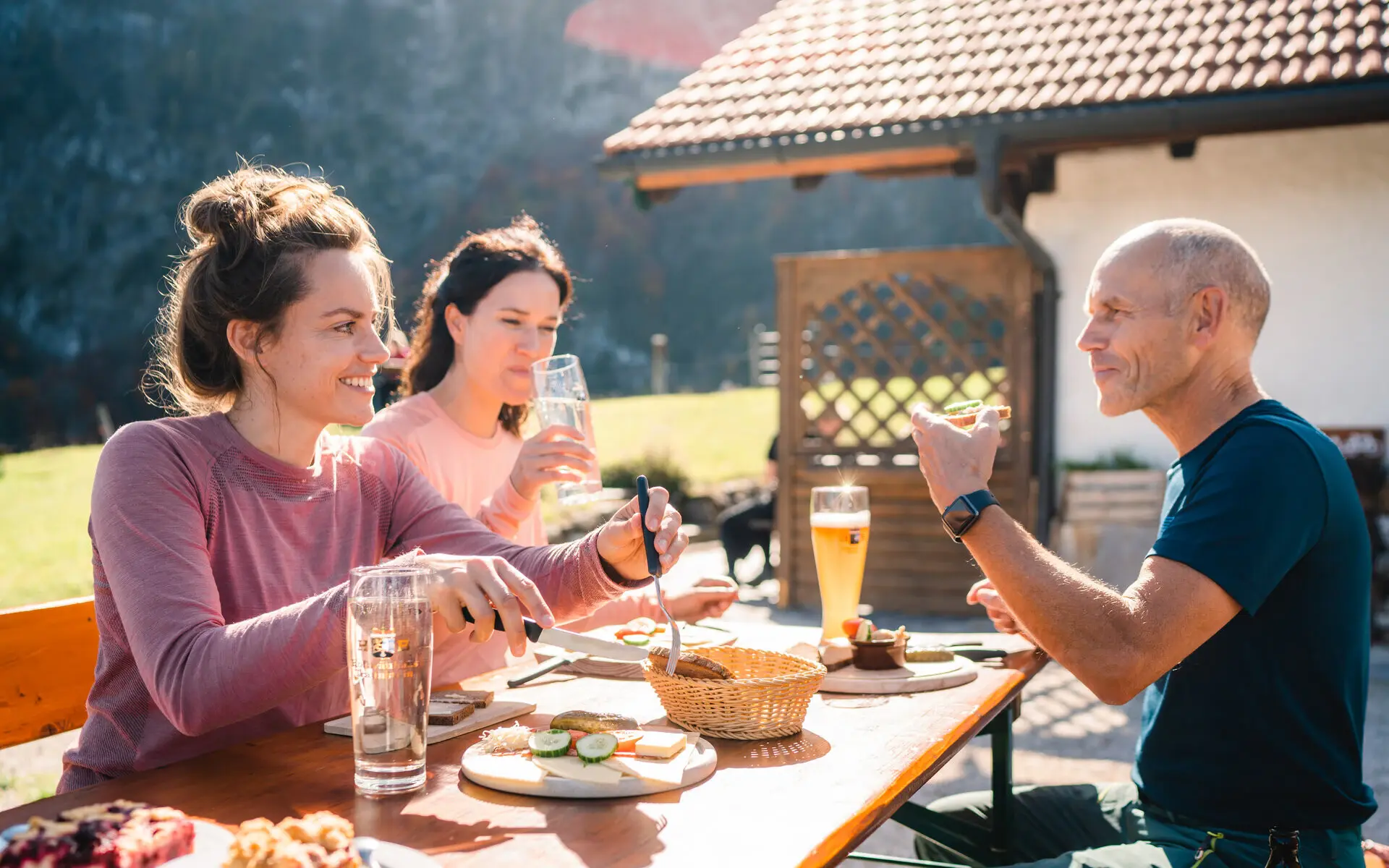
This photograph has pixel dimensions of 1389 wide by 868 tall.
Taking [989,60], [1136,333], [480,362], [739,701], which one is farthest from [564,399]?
[989,60]

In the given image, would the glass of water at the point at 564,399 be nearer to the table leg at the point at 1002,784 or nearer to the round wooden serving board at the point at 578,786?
the table leg at the point at 1002,784

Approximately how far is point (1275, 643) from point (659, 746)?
3.37 feet

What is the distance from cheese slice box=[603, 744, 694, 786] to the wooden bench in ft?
3.77

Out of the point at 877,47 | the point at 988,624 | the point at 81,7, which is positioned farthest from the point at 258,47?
the point at 988,624

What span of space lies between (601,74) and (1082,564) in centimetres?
4418

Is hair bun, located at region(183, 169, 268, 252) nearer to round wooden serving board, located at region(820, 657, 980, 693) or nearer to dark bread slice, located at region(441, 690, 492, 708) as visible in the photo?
dark bread slice, located at region(441, 690, 492, 708)

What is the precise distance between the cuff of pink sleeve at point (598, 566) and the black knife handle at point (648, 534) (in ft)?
0.66

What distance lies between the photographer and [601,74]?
48.1 m

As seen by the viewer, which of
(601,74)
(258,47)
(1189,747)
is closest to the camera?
(1189,747)

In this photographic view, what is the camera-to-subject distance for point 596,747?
1.48 meters

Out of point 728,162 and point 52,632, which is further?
point 728,162

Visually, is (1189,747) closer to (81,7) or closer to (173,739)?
(173,739)

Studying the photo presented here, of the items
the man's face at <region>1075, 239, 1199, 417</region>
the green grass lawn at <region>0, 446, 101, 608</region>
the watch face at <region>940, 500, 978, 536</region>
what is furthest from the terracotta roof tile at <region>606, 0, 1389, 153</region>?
the watch face at <region>940, 500, 978, 536</region>

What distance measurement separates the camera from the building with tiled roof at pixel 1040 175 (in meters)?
6.75
